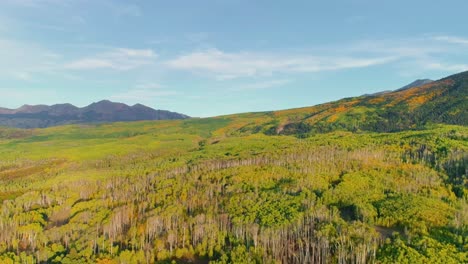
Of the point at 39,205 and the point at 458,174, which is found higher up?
the point at 458,174

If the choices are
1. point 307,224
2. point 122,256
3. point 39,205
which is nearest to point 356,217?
point 307,224

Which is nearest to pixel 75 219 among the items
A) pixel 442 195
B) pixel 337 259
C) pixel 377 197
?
pixel 337 259

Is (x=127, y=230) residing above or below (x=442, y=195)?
below

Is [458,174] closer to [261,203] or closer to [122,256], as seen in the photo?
[261,203]

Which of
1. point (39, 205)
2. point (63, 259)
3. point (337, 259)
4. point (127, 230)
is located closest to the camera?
point (337, 259)

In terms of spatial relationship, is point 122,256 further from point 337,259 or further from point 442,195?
point 442,195

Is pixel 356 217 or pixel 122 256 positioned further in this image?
pixel 356 217

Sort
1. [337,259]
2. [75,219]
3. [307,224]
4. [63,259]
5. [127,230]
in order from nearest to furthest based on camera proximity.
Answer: [337,259] → [63,259] → [307,224] → [127,230] → [75,219]

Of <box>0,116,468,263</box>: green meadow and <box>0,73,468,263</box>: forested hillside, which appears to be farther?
<box>0,116,468,263</box>: green meadow

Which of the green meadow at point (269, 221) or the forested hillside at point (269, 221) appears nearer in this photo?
the forested hillside at point (269, 221)
